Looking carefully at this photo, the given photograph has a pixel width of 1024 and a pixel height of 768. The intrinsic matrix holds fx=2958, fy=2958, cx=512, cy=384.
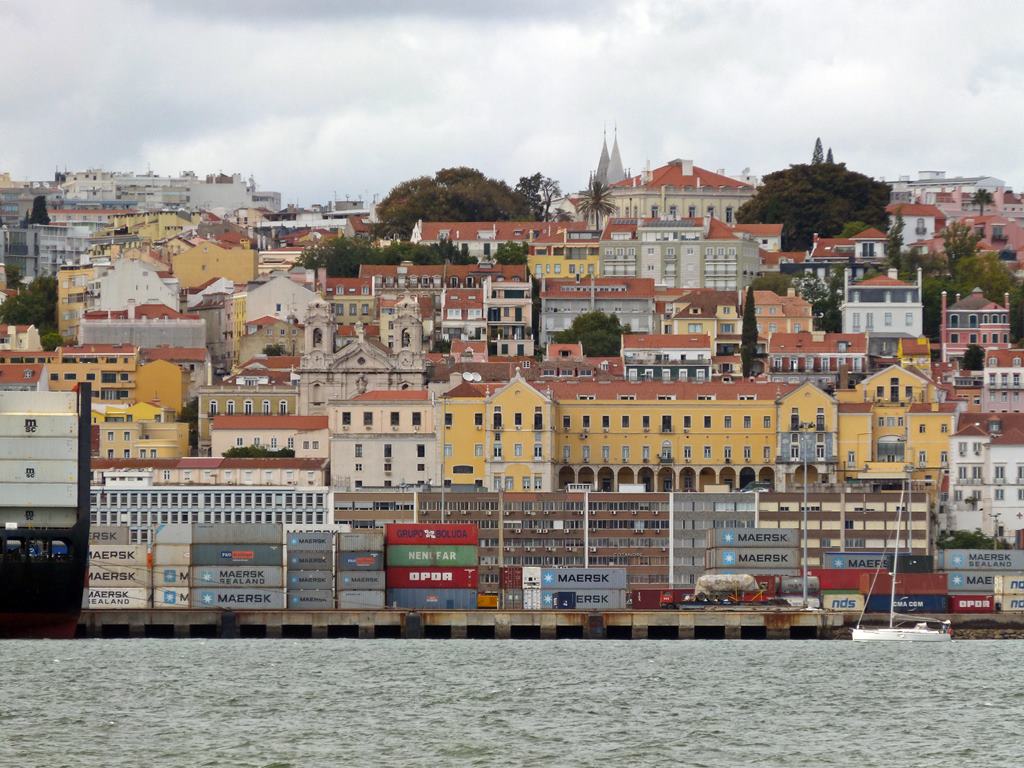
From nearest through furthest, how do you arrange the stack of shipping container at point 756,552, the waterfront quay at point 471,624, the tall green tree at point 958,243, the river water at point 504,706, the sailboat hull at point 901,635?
the river water at point 504,706
the sailboat hull at point 901,635
the waterfront quay at point 471,624
the stack of shipping container at point 756,552
the tall green tree at point 958,243

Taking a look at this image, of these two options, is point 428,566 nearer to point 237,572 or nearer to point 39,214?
point 237,572

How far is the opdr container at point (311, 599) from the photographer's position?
9275cm

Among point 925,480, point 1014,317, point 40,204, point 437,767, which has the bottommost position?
point 437,767

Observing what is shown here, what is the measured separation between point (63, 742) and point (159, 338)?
80.4 m

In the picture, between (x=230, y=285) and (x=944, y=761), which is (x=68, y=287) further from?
(x=944, y=761)

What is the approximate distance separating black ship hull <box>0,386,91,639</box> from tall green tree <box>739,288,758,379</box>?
51793 millimetres

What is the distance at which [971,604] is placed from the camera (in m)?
93.0

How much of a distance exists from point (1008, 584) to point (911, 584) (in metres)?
3.65

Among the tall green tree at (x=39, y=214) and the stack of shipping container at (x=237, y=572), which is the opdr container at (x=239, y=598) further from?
the tall green tree at (x=39, y=214)

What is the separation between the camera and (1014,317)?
139m

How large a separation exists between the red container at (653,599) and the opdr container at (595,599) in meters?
0.43

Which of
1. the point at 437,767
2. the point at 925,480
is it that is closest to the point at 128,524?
the point at 925,480

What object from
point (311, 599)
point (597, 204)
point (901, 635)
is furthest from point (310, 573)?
point (597, 204)

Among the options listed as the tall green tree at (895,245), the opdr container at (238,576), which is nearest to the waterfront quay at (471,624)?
the opdr container at (238,576)
